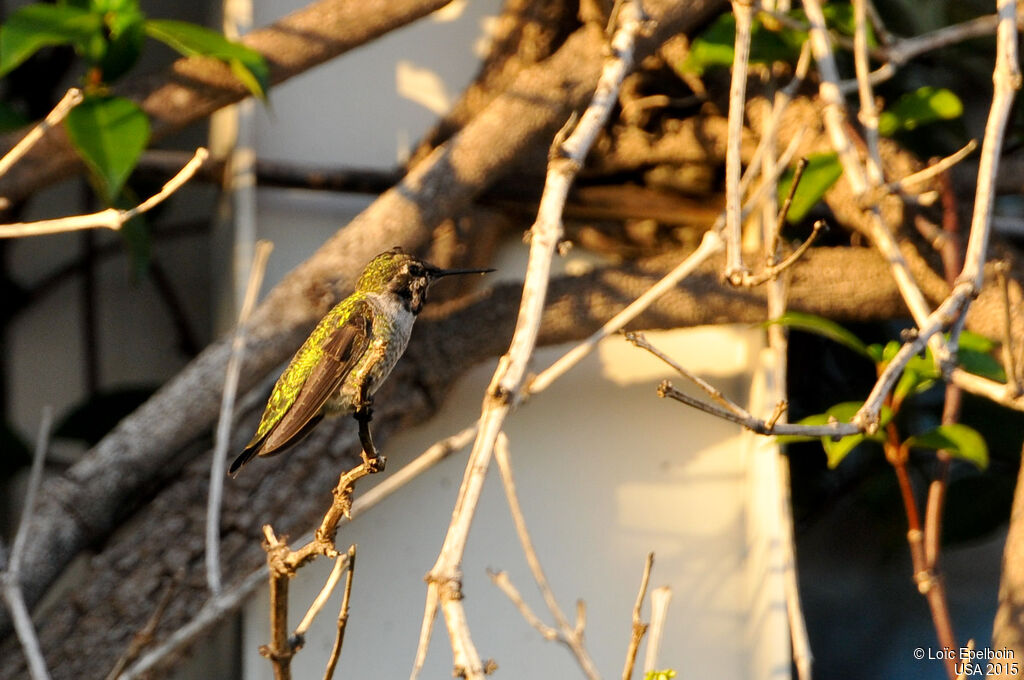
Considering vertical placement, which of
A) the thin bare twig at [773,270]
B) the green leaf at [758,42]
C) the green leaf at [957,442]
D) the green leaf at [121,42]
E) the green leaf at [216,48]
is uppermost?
the green leaf at [758,42]

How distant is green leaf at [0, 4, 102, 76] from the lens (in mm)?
1989

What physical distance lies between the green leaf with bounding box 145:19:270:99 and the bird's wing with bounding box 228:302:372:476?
834 mm

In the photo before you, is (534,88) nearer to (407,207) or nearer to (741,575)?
(407,207)

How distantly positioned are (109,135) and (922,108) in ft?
5.11

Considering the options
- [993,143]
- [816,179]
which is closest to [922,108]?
[816,179]

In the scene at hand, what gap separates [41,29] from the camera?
2.07m

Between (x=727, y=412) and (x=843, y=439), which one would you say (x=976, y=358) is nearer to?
(x=843, y=439)

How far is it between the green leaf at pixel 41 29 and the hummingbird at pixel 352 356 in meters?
0.81

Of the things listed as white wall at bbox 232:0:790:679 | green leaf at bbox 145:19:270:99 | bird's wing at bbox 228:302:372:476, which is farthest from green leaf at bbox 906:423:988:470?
green leaf at bbox 145:19:270:99

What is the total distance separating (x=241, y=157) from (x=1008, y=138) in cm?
185

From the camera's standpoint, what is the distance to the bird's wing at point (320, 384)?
4.40 feet

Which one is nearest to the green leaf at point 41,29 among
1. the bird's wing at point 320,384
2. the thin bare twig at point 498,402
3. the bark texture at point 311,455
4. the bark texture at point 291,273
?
the bark texture at point 291,273

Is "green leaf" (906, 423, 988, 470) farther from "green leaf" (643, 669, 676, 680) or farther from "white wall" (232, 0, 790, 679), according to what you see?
"green leaf" (643, 669, 676, 680)

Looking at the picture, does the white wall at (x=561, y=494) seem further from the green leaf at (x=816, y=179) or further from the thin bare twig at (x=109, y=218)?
the thin bare twig at (x=109, y=218)
